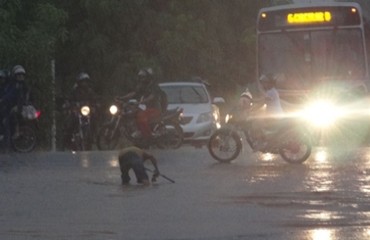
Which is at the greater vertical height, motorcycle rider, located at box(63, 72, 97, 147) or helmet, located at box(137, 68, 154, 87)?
helmet, located at box(137, 68, 154, 87)

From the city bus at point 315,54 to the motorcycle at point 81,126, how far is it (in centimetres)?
426

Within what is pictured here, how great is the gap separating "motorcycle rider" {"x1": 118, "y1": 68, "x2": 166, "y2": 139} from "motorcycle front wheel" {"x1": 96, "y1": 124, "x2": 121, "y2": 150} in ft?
2.49

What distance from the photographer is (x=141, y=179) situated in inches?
752

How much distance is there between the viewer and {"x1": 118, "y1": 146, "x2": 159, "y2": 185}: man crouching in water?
18.9 meters

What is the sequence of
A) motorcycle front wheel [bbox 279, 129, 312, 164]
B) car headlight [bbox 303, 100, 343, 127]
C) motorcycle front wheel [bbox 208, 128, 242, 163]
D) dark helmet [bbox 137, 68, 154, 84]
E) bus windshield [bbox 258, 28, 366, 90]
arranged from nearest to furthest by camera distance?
motorcycle front wheel [bbox 279, 129, 312, 164], motorcycle front wheel [bbox 208, 128, 242, 163], dark helmet [bbox 137, 68, 154, 84], car headlight [bbox 303, 100, 343, 127], bus windshield [bbox 258, 28, 366, 90]

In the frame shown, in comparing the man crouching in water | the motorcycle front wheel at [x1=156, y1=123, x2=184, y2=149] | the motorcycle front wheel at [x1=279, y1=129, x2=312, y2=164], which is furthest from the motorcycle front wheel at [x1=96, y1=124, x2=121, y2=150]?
the man crouching in water

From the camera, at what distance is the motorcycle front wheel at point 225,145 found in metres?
24.0

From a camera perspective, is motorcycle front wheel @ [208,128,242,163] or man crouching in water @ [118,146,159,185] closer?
man crouching in water @ [118,146,159,185]

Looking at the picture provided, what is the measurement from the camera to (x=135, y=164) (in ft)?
61.9

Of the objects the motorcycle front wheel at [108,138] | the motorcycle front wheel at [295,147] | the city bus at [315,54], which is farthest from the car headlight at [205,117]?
the motorcycle front wheel at [295,147]

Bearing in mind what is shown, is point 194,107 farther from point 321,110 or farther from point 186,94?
point 321,110

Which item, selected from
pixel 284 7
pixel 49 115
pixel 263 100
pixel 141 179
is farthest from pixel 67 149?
pixel 141 179

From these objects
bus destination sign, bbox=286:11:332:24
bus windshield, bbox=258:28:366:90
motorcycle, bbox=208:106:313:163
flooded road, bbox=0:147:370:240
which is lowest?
flooded road, bbox=0:147:370:240

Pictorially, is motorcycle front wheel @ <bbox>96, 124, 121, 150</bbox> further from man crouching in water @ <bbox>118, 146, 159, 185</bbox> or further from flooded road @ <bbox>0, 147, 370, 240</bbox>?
man crouching in water @ <bbox>118, 146, 159, 185</bbox>
